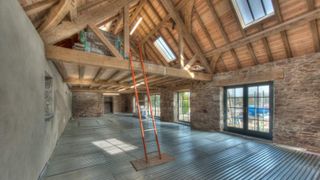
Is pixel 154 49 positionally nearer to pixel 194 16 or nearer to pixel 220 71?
pixel 194 16

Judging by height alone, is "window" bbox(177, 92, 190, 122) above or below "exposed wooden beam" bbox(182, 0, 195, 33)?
below

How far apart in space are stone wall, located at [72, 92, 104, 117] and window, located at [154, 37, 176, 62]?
7697mm

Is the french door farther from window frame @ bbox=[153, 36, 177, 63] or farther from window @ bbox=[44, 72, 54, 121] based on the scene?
window @ bbox=[44, 72, 54, 121]

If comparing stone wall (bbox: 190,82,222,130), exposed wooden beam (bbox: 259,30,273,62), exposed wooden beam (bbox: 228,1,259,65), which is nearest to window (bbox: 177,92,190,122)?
stone wall (bbox: 190,82,222,130)

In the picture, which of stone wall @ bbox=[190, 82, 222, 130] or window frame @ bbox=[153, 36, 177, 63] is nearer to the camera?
stone wall @ bbox=[190, 82, 222, 130]

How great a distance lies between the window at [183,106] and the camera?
8125mm

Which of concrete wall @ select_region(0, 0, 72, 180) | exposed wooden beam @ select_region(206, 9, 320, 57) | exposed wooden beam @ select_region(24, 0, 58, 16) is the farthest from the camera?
exposed wooden beam @ select_region(206, 9, 320, 57)

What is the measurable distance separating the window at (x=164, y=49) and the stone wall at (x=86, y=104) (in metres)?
7.70

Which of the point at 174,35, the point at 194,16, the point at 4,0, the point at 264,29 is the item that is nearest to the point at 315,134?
the point at 264,29

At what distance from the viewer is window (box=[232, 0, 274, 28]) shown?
3673 millimetres

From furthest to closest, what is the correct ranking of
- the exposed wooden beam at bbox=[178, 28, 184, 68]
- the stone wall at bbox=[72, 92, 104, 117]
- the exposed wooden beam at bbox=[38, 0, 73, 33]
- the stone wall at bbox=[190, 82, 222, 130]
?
the stone wall at bbox=[72, 92, 104, 117], the stone wall at bbox=[190, 82, 222, 130], the exposed wooden beam at bbox=[178, 28, 184, 68], the exposed wooden beam at bbox=[38, 0, 73, 33]

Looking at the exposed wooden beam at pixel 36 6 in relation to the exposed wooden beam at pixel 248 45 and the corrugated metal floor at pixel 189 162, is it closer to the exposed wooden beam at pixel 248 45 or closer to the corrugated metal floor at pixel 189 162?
the corrugated metal floor at pixel 189 162

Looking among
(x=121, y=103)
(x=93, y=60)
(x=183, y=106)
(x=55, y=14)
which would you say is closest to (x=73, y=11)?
(x=55, y=14)

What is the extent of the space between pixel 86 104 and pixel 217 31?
10.9 meters
